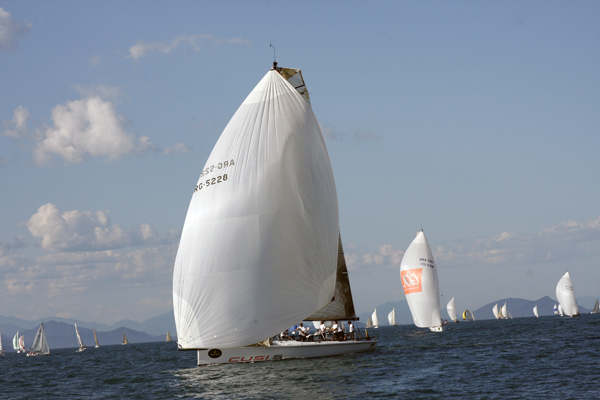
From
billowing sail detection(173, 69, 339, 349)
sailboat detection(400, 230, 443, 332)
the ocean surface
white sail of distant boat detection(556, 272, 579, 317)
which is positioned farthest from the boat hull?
white sail of distant boat detection(556, 272, 579, 317)

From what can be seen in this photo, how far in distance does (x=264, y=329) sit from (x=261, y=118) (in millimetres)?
11461

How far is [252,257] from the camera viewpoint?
1250 inches

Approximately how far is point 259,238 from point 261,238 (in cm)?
12

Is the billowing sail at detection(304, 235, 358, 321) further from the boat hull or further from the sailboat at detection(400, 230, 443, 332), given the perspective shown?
the sailboat at detection(400, 230, 443, 332)

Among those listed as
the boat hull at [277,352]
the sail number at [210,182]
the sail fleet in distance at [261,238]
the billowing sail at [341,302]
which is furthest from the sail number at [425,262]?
the sail number at [210,182]

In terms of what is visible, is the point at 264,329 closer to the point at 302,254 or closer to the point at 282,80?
the point at 302,254

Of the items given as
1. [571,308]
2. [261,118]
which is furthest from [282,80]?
[571,308]

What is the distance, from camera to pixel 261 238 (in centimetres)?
3206

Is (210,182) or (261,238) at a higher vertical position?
(210,182)

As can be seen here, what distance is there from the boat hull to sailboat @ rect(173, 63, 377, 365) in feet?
0.19

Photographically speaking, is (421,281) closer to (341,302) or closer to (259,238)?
(341,302)

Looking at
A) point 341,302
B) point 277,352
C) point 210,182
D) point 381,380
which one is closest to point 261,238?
point 210,182

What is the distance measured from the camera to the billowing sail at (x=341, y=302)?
127 ft

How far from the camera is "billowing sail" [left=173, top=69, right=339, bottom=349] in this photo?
1241 inches
